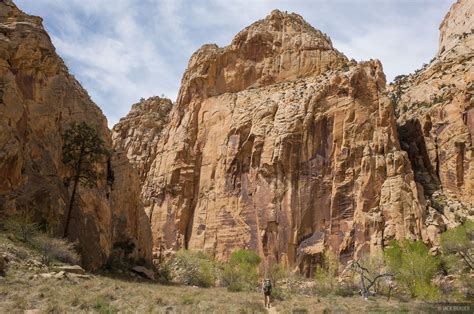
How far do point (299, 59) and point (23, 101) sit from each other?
1767 inches

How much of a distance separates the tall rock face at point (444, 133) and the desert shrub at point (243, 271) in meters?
18.3

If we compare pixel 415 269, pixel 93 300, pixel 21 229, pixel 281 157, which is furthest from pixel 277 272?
pixel 93 300

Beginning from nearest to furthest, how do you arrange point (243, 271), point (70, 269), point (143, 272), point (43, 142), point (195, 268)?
1. point (70, 269)
2. point (43, 142)
3. point (143, 272)
4. point (243, 271)
5. point (195, 268)

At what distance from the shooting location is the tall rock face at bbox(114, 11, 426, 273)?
50.6 m

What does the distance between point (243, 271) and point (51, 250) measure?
23.5 m

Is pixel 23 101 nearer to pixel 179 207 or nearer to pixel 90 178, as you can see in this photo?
pixel 90 178

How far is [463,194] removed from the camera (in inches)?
1965

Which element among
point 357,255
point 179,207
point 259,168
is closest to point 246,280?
point 357,255

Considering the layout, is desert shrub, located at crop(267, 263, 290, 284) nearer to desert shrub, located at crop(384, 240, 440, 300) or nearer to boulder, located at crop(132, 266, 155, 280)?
desert shrub, located at crop(384, 240, 440, 300)

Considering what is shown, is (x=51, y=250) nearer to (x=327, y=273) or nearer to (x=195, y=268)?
(x=195, y=268)

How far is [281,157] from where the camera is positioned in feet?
183

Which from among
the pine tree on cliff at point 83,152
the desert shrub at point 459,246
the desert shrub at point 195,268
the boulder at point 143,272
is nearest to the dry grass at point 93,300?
the pine tree on cliff at point 83,152

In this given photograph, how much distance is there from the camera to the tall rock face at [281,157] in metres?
50.6

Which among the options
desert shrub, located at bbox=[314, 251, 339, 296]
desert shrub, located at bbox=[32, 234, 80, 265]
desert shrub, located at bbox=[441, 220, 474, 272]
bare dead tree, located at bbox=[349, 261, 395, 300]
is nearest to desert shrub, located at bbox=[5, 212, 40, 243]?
desert shrub, located at bbox=[32, 234, 80, 265]
